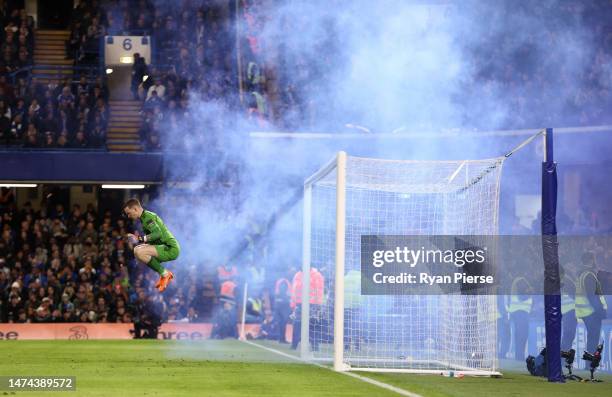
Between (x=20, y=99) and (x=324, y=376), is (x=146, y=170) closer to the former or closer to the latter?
(x=20, y=99)

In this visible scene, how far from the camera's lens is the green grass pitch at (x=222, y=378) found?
11.8 m

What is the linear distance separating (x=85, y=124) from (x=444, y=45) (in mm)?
9767

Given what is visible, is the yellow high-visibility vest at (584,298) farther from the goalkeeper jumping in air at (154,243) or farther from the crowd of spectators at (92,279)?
the crowd of spectators at (92,279)

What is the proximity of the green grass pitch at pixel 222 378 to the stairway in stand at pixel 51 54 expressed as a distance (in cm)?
1459

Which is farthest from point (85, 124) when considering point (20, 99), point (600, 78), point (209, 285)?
point (600, 78)

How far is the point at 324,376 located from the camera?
45.8 feet

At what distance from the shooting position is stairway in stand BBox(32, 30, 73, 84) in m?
A: 32.0

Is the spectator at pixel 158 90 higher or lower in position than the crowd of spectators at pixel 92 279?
higher

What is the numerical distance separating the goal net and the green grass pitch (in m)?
0.82

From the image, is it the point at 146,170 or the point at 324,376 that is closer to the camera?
the point at 324,376

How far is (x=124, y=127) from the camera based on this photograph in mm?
30453

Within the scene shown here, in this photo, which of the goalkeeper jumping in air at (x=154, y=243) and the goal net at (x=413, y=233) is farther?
the goal net at (x=413, y=233)

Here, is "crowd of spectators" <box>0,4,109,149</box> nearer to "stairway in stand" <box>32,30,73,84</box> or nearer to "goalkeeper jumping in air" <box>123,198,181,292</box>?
"stairway in stand" <box>32,30,73,84</box>

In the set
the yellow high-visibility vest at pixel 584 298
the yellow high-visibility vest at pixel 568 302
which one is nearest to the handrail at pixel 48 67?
the yellow high-visibility vest at pixel 568 302
